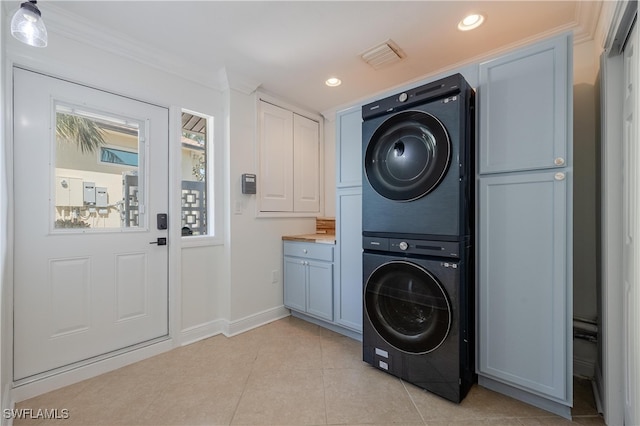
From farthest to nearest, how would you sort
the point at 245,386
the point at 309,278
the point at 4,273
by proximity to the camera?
the point at 309,278
the point at 245,386
the point at 4,273

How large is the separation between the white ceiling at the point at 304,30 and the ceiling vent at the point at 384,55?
52mm

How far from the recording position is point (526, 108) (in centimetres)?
154

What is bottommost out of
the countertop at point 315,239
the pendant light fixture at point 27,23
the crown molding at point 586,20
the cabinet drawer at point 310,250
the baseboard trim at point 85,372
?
the baseboard trim at point 85,372

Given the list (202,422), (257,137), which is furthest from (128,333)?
(257,137)

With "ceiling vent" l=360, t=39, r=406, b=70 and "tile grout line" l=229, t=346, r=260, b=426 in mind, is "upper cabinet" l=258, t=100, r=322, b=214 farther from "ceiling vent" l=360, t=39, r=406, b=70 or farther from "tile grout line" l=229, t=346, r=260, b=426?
"tile grout line" l=229, t=346, r=260, b=426

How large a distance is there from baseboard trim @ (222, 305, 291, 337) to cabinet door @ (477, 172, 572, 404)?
1925mm

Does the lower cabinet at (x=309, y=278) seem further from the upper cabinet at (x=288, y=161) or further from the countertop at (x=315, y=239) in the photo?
the upper cabinet at (x=288, y=161)

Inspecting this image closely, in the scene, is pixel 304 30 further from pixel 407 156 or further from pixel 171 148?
pixel 171 148

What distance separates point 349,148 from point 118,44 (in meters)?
1.86

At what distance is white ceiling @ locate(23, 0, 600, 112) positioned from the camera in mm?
1721

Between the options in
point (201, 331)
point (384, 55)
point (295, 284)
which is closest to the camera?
point (384, 55)

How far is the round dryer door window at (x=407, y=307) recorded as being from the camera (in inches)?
64.4

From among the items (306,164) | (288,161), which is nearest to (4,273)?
(288,161)

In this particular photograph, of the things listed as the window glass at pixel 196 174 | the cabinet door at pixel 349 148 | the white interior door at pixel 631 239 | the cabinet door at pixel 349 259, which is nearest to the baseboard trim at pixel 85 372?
the window glass at pixel 196 174
